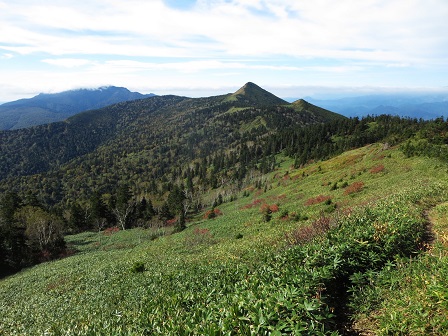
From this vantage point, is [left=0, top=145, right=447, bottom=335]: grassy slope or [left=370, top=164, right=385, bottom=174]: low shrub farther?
[left=370, top=164, right=385, bottom=174]: low shrub

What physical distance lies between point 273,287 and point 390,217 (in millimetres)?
9680

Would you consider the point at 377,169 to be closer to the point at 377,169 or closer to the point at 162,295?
the point at 377,169

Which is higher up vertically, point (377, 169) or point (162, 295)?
point (377, 169)

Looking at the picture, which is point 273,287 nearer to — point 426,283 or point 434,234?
point 426,283

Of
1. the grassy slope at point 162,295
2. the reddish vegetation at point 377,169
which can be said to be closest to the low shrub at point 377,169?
the reddish vegetation at point 377,169

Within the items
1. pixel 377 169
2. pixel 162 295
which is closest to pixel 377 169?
pixel 377 169

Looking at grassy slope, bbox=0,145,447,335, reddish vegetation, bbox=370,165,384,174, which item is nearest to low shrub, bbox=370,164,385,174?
reddish vegetation, bbox=370,165,384,174

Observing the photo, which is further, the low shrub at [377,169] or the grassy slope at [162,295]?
the low shrub at [377,169]

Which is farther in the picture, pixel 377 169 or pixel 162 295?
pixel 377 169

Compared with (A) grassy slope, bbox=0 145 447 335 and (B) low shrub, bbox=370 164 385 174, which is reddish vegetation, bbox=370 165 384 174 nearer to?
(B) low shrub, bbox=370 164 385 174

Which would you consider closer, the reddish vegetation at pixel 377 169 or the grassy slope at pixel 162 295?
the grassy slope at pixel 162 295

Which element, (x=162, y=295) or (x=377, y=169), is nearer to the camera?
(x=162, y=295)

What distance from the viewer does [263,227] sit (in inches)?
1350

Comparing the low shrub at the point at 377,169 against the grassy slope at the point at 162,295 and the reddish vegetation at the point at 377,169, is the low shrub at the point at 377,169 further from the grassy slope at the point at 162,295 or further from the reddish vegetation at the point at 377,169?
the grassy slope at the point at 162,295
